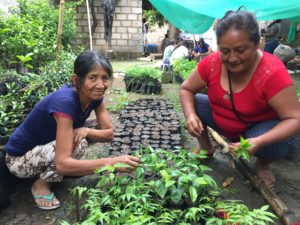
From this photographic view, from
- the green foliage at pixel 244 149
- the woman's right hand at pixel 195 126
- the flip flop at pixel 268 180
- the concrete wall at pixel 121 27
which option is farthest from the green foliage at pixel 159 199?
the concrete wall at pixel 121 27

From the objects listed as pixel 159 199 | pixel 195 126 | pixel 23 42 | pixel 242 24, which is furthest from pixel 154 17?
pixel 159 199

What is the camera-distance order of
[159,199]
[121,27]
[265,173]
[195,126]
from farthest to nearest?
[121,27] < [265,173] < [195,126] < [159,199]

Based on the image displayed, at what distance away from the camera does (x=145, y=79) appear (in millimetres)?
6617

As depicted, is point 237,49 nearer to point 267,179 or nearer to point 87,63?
point 87,63

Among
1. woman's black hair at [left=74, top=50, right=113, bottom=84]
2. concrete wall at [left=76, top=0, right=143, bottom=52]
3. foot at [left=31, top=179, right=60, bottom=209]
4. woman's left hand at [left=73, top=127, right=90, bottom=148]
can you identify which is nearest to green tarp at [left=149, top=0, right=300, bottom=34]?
woman's black hair at [left=74, top=50, right=113, bottom=84]

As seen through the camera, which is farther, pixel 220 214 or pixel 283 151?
pixel 283 151

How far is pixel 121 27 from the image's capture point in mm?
14953

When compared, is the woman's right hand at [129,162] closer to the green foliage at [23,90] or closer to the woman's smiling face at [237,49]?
Answer: the woman's smiling face at [237,49]

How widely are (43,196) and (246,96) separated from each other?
5.64 ft

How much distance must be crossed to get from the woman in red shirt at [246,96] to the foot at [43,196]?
120 cm

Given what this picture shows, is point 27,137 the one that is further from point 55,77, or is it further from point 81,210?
point 55,77

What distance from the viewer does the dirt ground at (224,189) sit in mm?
2232

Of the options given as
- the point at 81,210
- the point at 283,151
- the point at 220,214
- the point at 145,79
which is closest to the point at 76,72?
the point at 81,210

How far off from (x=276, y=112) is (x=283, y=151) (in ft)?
1.22
